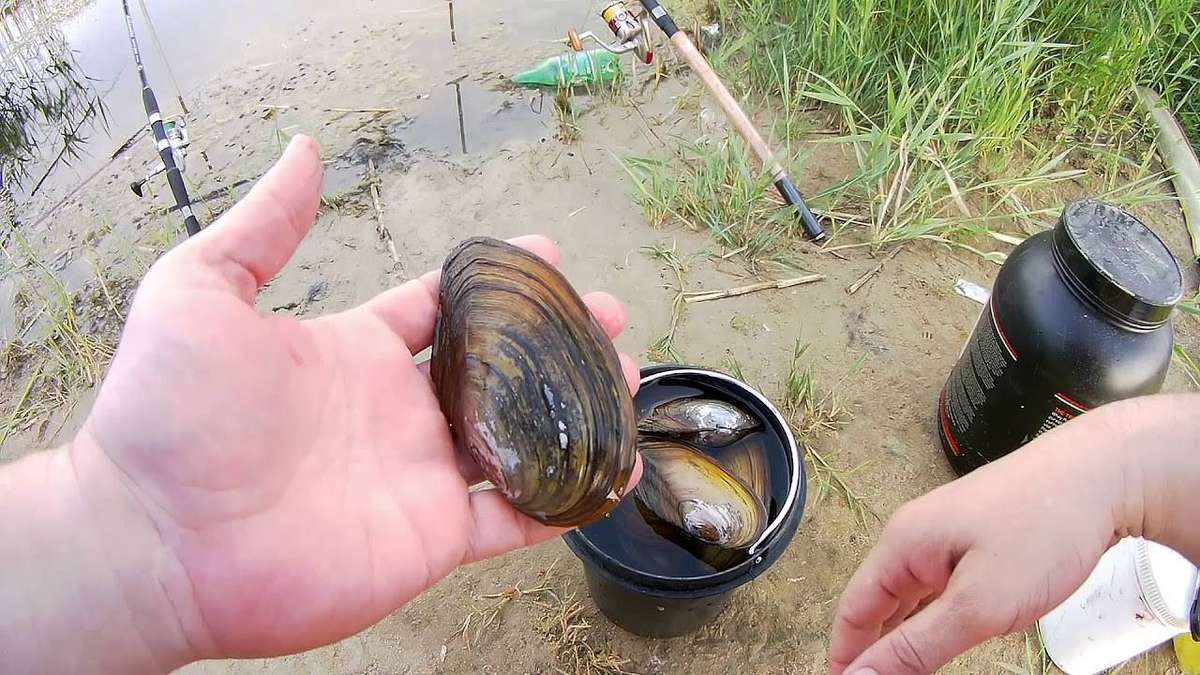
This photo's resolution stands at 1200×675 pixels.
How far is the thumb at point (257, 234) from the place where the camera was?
4.28 feet

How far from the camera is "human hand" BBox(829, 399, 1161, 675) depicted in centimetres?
108

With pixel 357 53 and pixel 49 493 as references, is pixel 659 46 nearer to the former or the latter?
pixel 357 53

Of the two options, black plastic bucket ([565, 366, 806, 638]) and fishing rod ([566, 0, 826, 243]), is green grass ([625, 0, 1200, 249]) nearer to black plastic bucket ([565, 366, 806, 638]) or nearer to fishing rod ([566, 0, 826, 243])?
fishing rod ([566, 0, 826, 243])

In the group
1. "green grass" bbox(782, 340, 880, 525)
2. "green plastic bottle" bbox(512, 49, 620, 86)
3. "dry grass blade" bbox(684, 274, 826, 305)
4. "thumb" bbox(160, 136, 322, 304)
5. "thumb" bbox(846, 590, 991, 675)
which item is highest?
"thumb" bbox(160, 136, 322, 304)

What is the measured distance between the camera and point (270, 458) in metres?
1.35

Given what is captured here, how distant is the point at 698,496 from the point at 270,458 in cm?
102

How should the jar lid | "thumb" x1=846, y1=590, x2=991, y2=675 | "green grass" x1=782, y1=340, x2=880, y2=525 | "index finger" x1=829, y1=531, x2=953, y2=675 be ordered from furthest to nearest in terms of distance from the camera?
"green grass" x1=782, y1=340, x2=880, y2=525
the jar lid
"index finger" x1=829, y1=531, x2=953, y2=675
"thumb" x1=846, y1=590, x2=991, y2=675

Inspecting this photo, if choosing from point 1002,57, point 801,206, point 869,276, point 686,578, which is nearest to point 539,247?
point 686,578

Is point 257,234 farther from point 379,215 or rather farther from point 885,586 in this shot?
point 379,215

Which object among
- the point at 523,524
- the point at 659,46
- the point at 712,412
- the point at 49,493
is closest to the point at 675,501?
the point at 712,412

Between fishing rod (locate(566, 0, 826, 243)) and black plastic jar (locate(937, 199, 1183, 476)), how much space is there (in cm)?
101

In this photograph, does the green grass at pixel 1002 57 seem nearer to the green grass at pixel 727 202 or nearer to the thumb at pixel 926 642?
the green grass at pixel 727 202

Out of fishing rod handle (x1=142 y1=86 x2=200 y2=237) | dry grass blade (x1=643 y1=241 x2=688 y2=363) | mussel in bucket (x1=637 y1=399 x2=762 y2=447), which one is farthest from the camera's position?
dry grass blade (x1=643 y1=241 x2=688 y2=363)

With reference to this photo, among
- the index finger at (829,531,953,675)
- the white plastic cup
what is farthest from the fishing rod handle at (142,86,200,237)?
the white plastic cup
